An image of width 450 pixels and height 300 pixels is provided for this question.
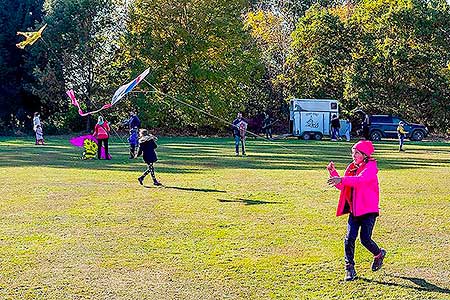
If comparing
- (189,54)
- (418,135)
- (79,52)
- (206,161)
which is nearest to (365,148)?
(206,161)

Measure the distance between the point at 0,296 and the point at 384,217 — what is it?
6.92 m

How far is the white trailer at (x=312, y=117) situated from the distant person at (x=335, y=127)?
0.67 metres

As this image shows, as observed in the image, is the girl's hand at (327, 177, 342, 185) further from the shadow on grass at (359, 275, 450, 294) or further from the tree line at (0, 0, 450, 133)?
the tree line at (0, 0, 450, 133)

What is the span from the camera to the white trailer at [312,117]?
42.9m

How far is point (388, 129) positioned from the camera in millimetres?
42625

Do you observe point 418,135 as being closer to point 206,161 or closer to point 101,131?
point 206,161

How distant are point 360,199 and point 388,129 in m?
36.6

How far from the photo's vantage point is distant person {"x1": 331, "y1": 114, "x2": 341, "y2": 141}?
1592 inches

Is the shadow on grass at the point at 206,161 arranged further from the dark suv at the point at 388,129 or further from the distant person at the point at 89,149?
the dark suv at the point at 388,129

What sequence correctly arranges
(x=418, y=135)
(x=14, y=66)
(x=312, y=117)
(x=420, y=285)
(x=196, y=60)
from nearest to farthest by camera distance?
(x=420, y=285)
(x=418, y=135)
(x=312, y=117)
(x=196, y=60)
(x=14, y=66)

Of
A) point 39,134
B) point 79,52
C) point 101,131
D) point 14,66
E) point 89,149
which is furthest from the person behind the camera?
point 14,66

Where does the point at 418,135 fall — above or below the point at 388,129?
below

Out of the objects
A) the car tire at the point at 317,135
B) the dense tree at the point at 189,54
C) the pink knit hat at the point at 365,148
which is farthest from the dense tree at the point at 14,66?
the pink knit hat at the point at 365,148

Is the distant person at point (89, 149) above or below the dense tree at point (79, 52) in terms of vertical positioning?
below
